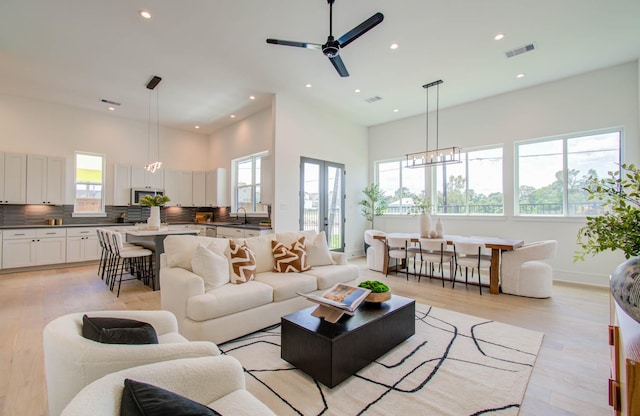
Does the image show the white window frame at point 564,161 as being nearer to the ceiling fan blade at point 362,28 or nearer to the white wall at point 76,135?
the ceiling fan blade at point 362,28

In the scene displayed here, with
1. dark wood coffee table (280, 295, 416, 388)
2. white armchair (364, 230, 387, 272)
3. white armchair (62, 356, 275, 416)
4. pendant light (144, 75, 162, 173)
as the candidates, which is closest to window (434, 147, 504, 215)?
white armchair (364, 230, 387, 272)

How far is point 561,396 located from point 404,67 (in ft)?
14.9

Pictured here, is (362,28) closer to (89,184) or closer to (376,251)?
(376,251)

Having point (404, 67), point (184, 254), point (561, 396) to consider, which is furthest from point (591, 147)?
point (184, 254)

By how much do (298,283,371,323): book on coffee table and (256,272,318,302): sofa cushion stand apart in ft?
2.39

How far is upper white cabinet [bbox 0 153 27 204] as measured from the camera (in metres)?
5.55

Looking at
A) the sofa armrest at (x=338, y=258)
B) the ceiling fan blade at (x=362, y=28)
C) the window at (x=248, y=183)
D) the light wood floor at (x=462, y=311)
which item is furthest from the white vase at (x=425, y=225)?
the window at (x=248, y=183)

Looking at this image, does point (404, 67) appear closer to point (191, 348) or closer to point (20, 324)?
point (191, 348)

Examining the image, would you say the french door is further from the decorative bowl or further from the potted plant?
the potted plant

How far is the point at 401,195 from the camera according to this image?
7469mm

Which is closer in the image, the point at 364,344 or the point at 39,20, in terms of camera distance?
the point at 364,344

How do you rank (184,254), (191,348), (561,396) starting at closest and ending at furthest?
(191,348) < (561,396) < (184,254)

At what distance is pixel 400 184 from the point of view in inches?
296

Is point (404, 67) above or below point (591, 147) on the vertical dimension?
above
